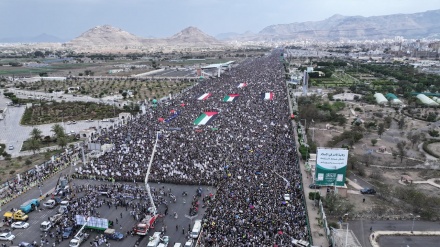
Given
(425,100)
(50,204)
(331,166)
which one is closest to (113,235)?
(50,204)

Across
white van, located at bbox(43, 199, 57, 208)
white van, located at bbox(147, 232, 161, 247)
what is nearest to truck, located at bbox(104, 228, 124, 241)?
white van, located at bbox(147, 232, 161, 247)

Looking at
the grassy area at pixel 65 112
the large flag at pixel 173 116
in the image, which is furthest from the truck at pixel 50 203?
the grassy area at pixel 65 112

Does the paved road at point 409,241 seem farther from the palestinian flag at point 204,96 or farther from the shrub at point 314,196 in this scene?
the palestinian flag at point 204,96

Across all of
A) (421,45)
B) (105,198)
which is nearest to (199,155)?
(105,198)

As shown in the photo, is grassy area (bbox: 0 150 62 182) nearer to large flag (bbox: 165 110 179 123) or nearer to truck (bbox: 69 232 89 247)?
truck (bbox: 69 232 89 247)

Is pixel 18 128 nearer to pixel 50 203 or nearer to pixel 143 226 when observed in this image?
pixel 50 203

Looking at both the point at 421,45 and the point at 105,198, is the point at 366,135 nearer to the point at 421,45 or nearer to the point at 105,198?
the point at 105,198
